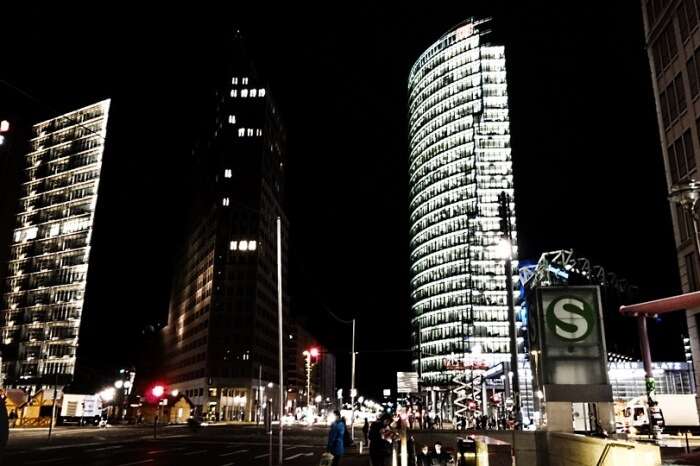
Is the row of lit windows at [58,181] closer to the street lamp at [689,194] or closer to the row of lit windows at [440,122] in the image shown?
the row of lit windows at [440,122]

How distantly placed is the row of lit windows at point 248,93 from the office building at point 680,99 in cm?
10554

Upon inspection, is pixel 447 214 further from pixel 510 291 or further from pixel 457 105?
pixel 510 291

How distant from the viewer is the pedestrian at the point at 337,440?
14.1 meters

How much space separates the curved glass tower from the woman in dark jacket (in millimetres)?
108020

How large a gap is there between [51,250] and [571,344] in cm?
12589

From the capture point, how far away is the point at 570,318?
1224cm

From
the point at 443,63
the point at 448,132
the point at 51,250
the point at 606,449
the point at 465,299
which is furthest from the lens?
the point at 443,63

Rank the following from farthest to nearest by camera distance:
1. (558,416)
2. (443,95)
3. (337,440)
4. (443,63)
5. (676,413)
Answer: (443,63), (443,95), (676,413), (337,440), (558,416)

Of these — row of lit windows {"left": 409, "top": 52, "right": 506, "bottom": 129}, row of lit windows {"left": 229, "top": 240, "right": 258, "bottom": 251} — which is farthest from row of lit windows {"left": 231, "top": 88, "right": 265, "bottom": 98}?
row of lit windows {"left": 409, "top": 52, "right": 506, "bottom": 129}

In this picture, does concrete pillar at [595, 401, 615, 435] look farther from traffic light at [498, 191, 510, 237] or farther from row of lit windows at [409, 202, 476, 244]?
row of lit windows at [409, 202, 476, 244]

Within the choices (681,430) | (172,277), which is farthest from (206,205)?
(681,430)

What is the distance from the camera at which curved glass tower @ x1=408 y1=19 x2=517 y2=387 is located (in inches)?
5025

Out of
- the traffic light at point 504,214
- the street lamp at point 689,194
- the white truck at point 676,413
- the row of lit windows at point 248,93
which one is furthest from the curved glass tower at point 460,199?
the street lamp at point 689,194

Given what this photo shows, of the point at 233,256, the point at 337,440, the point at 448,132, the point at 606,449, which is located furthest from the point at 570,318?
the point at 448,132
